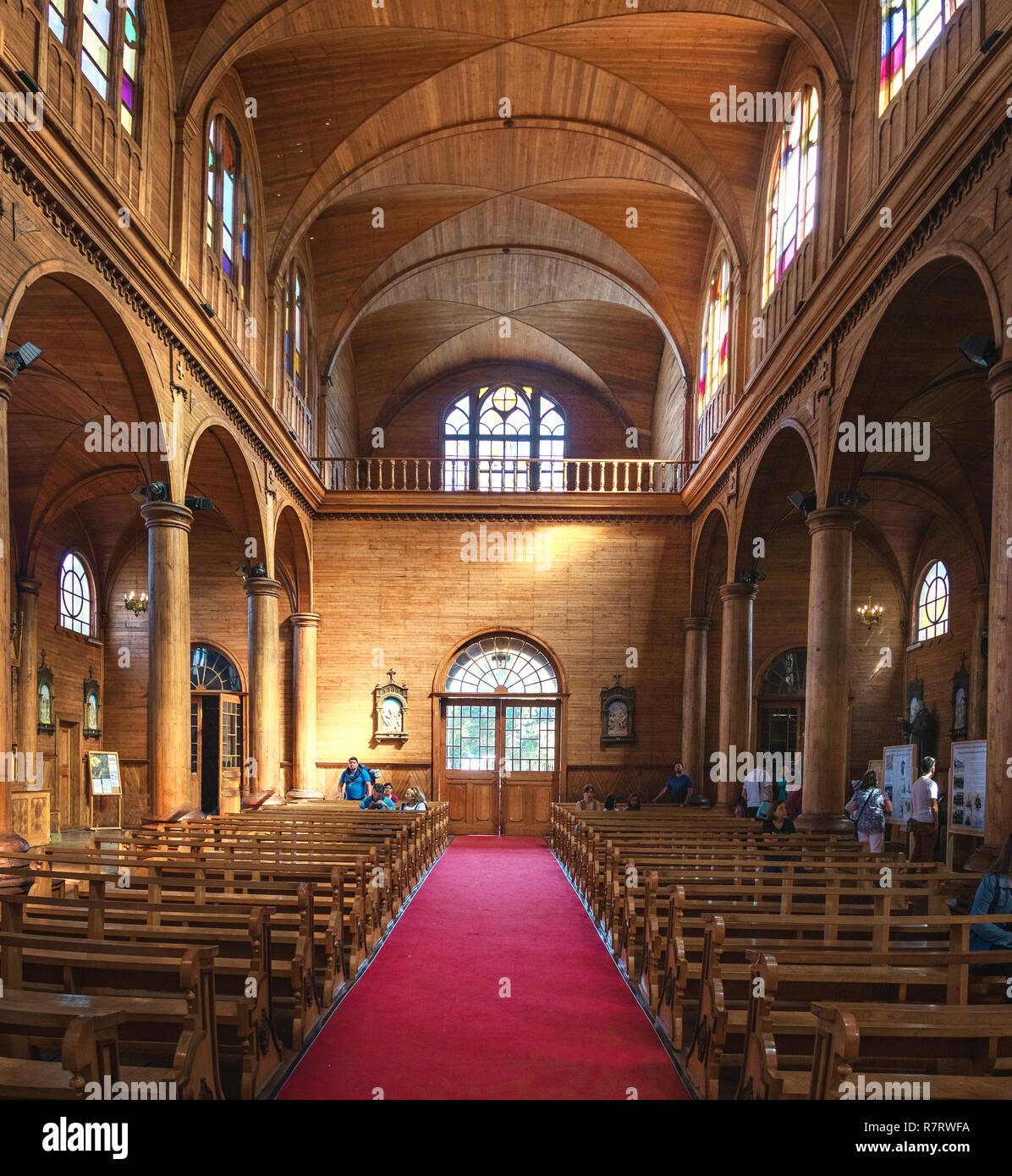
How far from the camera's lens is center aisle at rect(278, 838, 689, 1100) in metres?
5.05

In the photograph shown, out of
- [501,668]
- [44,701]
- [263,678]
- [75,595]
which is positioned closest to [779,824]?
[263,678]

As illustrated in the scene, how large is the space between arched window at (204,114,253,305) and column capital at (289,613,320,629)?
6844 mm

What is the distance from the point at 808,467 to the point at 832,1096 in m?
12.1

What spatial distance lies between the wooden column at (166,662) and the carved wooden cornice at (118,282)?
1.80m

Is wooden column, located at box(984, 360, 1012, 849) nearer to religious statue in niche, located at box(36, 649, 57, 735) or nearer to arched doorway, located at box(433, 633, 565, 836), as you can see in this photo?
arched doorway, located at box(433, 633, 565, 836)

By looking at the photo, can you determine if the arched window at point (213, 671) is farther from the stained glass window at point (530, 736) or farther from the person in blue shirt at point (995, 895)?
the person in blue shirt at point (995, 895)

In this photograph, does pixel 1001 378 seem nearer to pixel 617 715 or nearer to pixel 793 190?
pixel 793 190

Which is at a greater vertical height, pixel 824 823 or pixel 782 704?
pixel 782 704

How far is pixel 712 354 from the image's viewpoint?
1766cm

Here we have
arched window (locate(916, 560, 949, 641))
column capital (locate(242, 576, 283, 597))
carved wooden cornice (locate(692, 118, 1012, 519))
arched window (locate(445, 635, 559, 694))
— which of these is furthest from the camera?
arched window (locate(445, 635, 559, 694))

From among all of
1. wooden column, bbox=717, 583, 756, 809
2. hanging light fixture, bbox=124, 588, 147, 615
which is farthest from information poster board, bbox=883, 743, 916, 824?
hanging light fixture, bbox=124, 588, 147, 615

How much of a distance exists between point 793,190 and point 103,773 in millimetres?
14682
